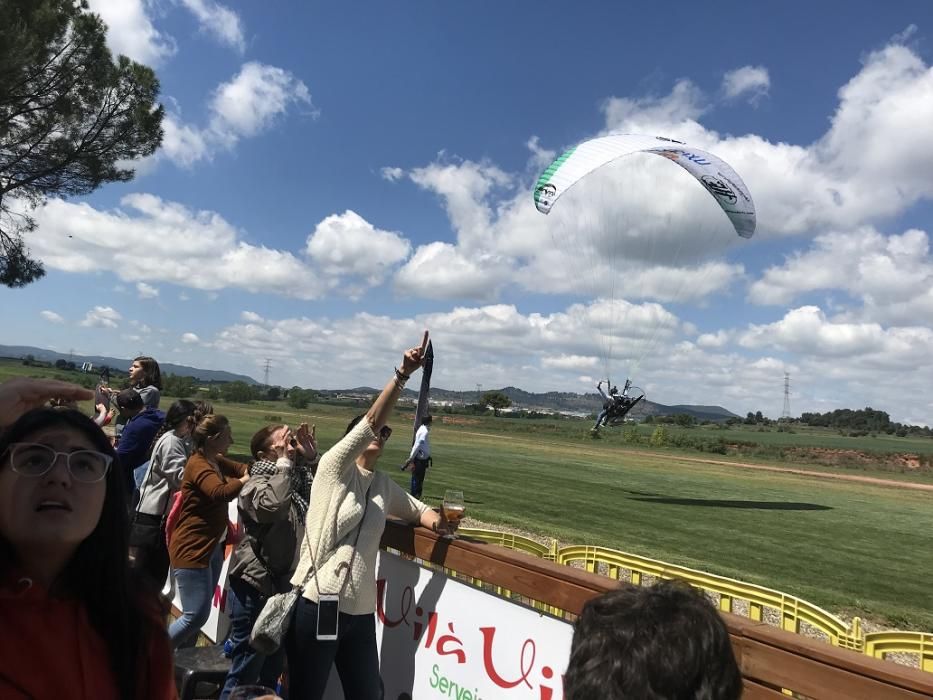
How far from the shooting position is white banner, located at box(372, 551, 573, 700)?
2779 mm

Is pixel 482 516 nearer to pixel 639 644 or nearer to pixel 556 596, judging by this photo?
pixel 556 596

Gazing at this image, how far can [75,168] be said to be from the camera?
18266mm

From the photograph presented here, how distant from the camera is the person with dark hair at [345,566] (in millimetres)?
3031

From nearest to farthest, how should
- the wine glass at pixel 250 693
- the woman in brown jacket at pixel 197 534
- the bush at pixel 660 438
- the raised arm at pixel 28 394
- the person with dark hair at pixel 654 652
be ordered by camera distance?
the person with dark hair at pixel 654 652, the wine glass at pixel 250 693, the raised arm at pixel 28 394, the woman in brown jacket at pixel 197 534, the bush at pixel 660 438

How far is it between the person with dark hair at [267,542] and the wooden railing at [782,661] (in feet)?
4.32

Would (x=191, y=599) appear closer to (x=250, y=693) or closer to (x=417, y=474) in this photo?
(x=250, y=693)

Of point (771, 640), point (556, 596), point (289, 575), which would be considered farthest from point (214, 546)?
point (771, 640)

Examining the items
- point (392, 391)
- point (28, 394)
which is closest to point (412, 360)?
point (392, 391)

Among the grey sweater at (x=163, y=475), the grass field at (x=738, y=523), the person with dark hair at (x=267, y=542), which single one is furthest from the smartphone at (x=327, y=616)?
the grass field at (x=738, y=523)

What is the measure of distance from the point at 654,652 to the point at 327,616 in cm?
219

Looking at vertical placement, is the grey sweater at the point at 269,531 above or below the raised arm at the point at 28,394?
below

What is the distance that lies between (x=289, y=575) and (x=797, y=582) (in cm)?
940

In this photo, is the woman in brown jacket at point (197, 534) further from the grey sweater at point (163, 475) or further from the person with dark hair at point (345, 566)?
the person with dark hair at point (345, 566)

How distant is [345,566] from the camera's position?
10.1 ft
